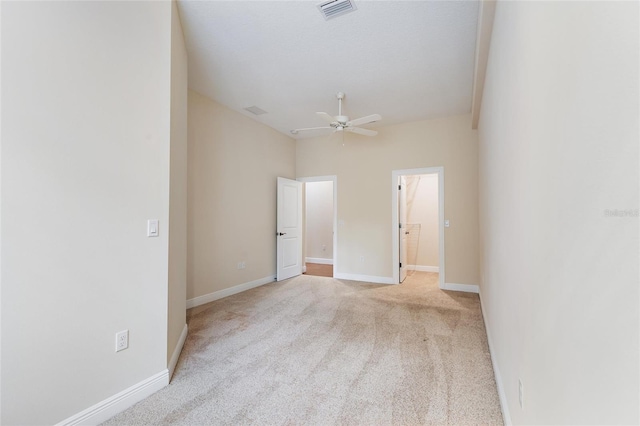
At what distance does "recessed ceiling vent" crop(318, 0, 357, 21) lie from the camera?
230cm

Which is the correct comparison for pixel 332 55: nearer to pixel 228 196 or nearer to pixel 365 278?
pixel 228 196

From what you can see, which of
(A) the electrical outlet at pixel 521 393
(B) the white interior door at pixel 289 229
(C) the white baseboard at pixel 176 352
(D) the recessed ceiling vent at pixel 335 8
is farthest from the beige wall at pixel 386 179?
(A) the electrical outlet at pixel 521 393

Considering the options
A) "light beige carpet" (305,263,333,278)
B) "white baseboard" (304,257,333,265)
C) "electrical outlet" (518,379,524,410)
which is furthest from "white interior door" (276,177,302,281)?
"electrical outlet" (518,379,524,410)

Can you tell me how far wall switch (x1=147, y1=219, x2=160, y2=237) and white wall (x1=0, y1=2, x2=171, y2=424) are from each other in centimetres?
3

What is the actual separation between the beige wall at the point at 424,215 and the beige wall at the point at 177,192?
5407mm

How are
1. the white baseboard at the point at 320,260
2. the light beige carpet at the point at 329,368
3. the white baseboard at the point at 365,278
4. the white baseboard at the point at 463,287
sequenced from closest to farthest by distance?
the light beige carpet at the point at 329,368 → the white baseboard at the point at 463,287 → the white baseboard at the point at 365,278 → the white baseboard at the point at 320,260

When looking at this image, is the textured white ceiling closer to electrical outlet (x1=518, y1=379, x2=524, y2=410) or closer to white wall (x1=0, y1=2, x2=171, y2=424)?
white wall (x1=0, y1=2, x2=171, y2=424)

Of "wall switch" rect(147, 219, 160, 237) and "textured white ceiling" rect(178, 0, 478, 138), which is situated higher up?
"textured white ceiling" rect(178, 0, 478, 138)

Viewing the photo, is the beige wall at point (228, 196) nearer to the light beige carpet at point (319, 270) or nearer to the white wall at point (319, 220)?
the light beige carpet at point (319, 270)

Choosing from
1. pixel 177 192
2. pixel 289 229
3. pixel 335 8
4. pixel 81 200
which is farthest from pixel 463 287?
pixel 81 200

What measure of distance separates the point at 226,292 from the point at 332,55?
361cm

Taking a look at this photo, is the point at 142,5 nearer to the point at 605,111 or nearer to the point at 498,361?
the point at 605,111

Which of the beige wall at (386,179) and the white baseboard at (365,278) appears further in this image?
the white baseboard at (365,278)

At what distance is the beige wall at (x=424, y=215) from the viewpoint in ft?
22.1
